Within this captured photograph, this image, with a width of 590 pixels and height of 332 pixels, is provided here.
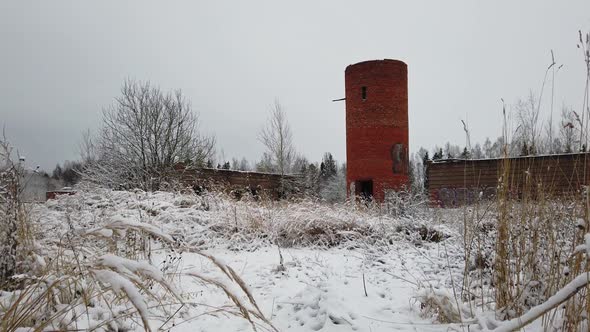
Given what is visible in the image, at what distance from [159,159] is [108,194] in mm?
8607

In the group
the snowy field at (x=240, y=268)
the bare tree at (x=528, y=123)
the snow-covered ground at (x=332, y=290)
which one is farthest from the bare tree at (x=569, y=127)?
the snow-covered ground at (x=332, y=290)

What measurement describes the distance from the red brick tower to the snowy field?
7.15 meters

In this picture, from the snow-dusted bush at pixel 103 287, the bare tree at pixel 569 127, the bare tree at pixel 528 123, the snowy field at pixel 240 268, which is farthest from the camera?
the bare tree at pixel 528 123

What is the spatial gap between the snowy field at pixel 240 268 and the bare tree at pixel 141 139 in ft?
24.6

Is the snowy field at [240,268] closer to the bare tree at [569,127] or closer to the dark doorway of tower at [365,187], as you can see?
the bare tree at [569,127]

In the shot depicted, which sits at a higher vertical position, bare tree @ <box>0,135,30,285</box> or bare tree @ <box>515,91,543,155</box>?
bare tree @ <box>515,91,543,155</box>

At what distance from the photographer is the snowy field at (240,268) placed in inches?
48.9

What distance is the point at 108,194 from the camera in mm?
6945

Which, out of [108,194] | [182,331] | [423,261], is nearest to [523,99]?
[423,261]

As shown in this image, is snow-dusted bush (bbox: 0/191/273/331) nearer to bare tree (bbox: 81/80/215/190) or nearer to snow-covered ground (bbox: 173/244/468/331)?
snow-covered ground (bbox: 173/244/468/331)

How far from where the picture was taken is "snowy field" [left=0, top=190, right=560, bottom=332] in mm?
1242

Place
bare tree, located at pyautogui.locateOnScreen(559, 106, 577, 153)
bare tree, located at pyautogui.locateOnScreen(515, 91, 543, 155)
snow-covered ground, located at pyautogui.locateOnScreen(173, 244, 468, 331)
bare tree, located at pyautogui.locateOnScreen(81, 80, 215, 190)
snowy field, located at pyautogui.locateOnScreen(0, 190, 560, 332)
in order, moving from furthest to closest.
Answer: bare tree, located at pyautogui.locateOnScreen(81, 80, 215, 190), snow-covered ground, located at pyautogui.locateOnScreen(173, 244, 468, 331), bare tree, located at pyautogui.locateOnScreen(515, 91, 543, 155), bare tree, located at pyautogui.locateOnScreen(559, 106, 577, 153), snowy field, located at pyautogui.locateOnScreen(0, 190, 560, 332)

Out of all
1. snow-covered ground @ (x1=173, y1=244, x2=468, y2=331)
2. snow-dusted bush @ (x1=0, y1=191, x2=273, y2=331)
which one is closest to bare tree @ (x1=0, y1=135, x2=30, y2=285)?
snow-dusted bush @ (x1=0, y1=191, x2=273, y2=331)

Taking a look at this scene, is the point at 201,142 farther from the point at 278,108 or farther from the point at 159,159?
the point at 278,108
